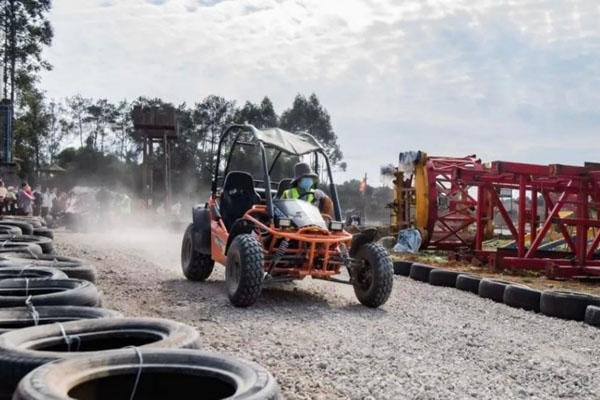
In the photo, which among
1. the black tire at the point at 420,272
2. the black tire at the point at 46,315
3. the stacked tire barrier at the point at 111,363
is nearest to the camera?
the stacked tire barrier at the point at 111,363

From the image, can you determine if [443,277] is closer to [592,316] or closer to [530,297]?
[530,297]

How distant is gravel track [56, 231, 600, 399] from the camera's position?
401 centimetres

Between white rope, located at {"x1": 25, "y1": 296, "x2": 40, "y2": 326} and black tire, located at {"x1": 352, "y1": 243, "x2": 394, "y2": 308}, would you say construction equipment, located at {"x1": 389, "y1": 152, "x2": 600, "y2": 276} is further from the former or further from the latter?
white rope, located at {"x1": 25, "y1": 296, "x2": 40, "y2": 326}

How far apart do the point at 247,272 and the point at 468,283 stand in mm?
4004

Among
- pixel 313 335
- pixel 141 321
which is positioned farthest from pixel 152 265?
pixel 141 321

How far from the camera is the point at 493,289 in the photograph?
8.30m

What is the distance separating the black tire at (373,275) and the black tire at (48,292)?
3.07 metres

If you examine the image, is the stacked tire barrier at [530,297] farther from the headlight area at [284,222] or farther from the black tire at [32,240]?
the black tire at [32,240]

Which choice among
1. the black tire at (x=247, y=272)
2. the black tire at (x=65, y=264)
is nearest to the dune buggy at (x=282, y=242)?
the black tire at (x=247, y=272)

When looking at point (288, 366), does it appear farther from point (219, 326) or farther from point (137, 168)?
point (137, 168)

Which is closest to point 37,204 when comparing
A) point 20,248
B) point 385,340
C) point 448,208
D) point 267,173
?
point 448,208

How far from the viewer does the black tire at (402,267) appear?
10797 millimetres

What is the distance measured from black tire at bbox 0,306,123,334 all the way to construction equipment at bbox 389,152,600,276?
8.17 meters

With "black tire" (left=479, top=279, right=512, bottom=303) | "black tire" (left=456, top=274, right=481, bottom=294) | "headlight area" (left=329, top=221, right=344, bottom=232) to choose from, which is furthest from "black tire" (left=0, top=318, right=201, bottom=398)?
"black tire" (left=456, top=274, right=481, bottom=294)
